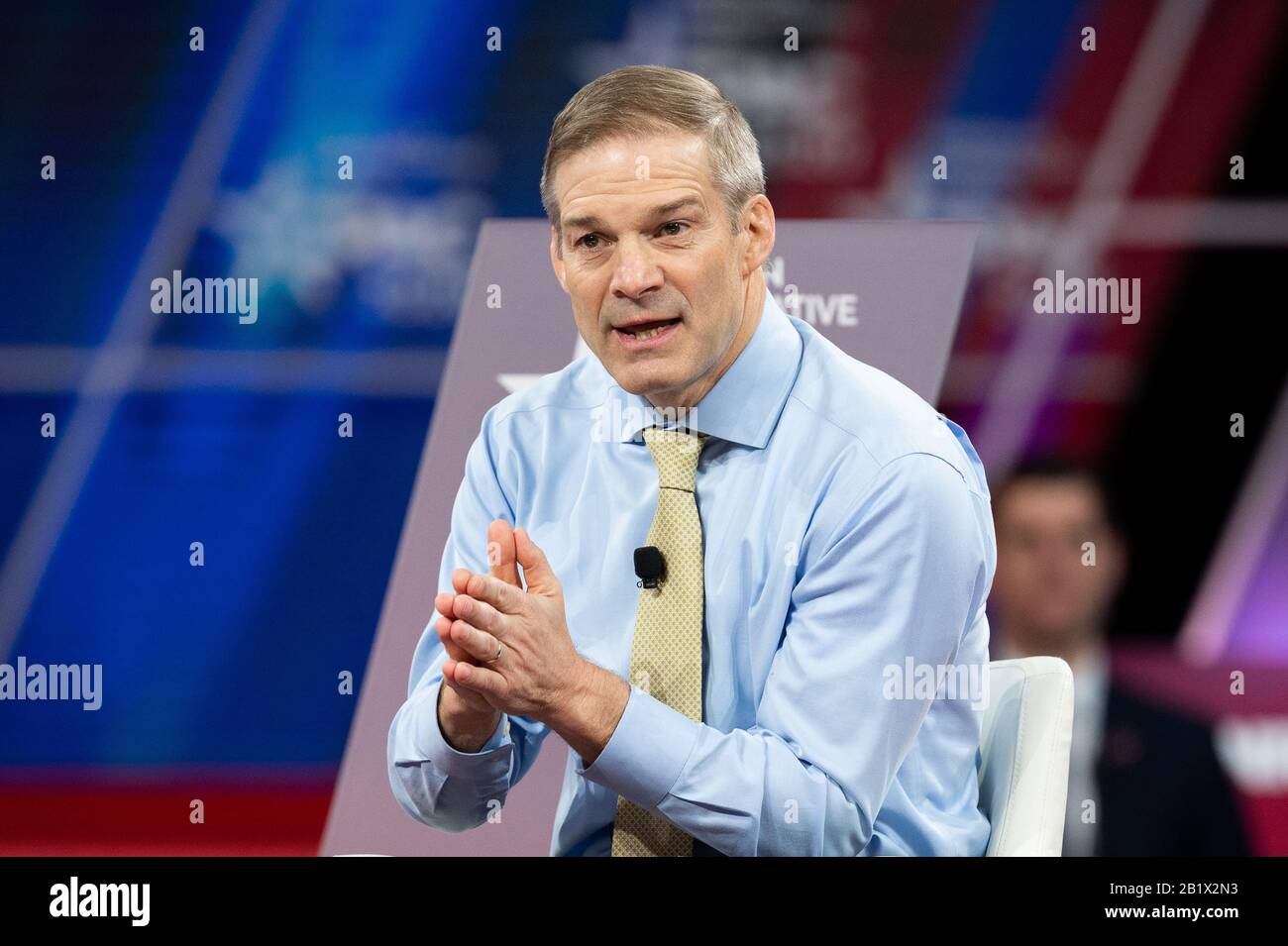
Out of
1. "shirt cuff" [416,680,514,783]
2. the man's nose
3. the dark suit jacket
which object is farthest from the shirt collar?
the dark suit jacket

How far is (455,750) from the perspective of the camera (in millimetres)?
1938

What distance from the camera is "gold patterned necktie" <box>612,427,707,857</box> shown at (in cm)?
199

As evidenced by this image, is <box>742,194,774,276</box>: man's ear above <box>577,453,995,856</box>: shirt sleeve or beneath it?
above

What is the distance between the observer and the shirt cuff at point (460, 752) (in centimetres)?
194

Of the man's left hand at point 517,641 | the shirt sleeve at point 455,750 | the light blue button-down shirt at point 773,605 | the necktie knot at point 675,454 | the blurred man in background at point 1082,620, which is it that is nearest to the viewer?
the man's left hand at point 517,641

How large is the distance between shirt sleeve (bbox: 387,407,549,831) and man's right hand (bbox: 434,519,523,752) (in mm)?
20

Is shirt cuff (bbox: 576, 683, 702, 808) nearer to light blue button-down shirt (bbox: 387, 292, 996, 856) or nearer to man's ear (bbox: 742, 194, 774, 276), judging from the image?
light blue button-down shirt (bbox: 387, 292, 996, 856)

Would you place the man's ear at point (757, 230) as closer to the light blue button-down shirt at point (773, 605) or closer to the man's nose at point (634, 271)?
the light blue button-down shirt at point (773, 605)

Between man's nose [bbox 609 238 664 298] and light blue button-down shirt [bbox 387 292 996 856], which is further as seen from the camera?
man's nose [bbox 609 238 664 298]

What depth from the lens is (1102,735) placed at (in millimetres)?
3006

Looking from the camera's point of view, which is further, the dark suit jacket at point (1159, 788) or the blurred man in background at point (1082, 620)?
the blurred man in background at point (1082, 620)

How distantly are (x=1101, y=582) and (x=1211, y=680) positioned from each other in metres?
0.32

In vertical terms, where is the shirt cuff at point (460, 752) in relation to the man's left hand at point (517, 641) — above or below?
below

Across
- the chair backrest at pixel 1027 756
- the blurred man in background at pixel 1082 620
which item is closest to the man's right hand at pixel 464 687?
the chair backrest at pixel 1027 756
